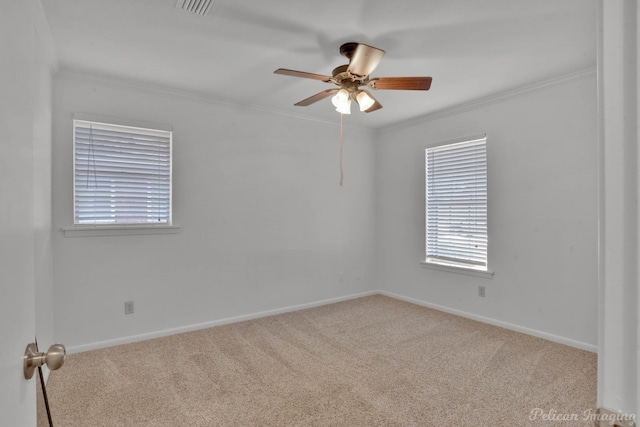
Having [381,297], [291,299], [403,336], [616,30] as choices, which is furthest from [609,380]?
[381,297]

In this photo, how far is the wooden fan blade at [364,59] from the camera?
7.19 ft

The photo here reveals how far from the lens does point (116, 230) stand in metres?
3.25

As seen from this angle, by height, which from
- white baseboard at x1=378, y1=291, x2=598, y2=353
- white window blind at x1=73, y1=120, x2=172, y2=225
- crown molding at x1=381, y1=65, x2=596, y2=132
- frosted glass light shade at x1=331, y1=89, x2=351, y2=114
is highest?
crown molding at x1=381, y1=65, x2=596, y2=132

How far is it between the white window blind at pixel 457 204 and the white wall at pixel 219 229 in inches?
38.9

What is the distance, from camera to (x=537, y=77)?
3.22 metres

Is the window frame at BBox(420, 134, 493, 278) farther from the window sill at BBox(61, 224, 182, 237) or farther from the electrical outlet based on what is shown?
the electrical outlet

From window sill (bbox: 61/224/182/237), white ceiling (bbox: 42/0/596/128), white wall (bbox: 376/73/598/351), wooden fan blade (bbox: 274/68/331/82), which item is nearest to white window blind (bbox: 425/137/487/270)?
white wall (bbox: 376/73/598/351)

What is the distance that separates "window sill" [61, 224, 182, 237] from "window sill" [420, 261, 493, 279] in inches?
119

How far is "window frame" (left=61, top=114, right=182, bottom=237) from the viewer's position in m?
3.06

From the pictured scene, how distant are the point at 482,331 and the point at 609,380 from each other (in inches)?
140

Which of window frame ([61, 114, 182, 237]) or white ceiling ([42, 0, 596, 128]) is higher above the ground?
white ceiling ([42, 0, 596, 128])

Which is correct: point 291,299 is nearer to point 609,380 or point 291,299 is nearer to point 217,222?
point 217,222

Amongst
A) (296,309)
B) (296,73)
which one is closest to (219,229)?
(296,309)

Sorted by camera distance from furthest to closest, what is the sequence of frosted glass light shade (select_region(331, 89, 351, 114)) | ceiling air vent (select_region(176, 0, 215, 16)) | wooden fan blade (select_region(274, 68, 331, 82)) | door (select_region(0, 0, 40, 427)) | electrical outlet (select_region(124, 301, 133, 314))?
1. electrical outlet (select_region(124, 301, 133, 314))
2. frosted glass light shade (select_region(331, 89, 351, 114))
3. wooden fan blade (select_region(274, 68, 331, 82))
4. ceiling air vent (select_region(176, 0, 215, 16))
5. door (select_region(0, 0, 40, 427))
